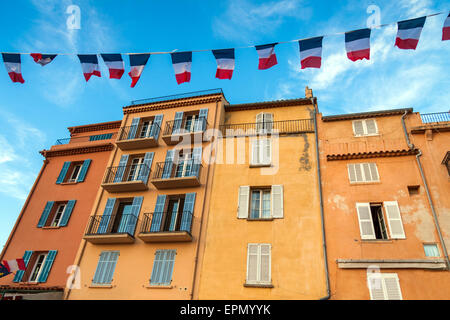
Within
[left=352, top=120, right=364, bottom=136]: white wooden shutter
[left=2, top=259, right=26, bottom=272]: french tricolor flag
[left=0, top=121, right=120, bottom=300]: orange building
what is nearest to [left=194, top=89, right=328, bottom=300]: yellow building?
[left=352, top=120, right=364, bottom=136]: white wooden shutter

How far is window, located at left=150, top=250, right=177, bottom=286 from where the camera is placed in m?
15.3

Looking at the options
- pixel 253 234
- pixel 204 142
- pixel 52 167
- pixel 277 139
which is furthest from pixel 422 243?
pixel 52 167

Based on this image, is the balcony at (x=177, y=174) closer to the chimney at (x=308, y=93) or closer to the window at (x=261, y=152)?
the window at (x=261, y=152)

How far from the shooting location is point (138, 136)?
21453 millimetres

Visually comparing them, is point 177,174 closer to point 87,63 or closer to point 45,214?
point 87,63

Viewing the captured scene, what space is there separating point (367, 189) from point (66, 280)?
49.1 feet

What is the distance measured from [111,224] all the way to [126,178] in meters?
2.90


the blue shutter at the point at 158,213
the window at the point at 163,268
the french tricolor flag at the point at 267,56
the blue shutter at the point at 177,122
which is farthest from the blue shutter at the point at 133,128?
the french tricolor flag at the point at 267,56

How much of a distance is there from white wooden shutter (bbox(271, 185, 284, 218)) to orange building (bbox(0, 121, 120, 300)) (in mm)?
10252

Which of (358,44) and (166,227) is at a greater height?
(358,44)

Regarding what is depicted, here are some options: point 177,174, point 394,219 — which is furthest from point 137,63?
point 394,219

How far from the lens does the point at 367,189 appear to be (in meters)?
15.5

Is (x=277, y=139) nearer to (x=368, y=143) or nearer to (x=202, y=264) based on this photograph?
(x=368, y=143)

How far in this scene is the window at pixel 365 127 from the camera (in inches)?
694
